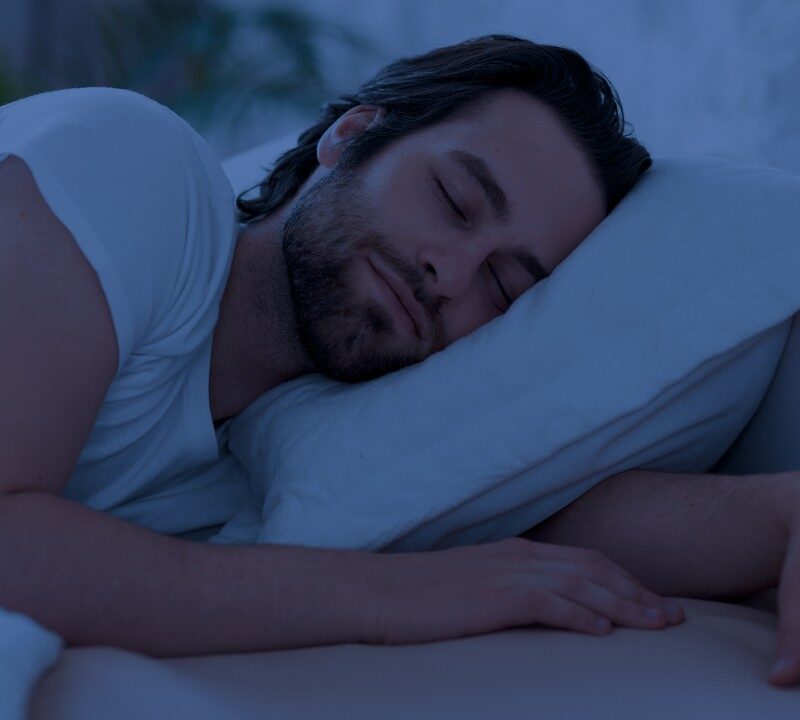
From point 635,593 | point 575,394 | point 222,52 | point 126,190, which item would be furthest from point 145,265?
point 222,52

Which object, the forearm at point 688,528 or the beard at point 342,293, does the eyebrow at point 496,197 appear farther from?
the forearm at point 688,528

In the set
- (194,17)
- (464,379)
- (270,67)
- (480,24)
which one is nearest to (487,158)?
(464,379)

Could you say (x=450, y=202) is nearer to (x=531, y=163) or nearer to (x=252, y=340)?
(x=531, y=163)

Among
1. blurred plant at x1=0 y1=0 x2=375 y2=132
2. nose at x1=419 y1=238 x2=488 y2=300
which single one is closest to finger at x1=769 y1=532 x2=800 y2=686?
nose at x1=419 y1=238 x2=488 y2=300

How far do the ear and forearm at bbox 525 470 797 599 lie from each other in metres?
0.60

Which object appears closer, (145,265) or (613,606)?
(613,606)

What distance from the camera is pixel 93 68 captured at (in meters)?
3.00

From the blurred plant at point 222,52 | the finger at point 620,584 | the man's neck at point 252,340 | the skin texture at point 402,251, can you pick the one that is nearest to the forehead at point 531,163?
the skin texture at point 402,251

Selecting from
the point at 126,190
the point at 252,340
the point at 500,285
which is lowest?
the point at 252,340

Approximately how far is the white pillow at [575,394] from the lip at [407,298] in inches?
4.4

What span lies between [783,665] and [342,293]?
654 mm

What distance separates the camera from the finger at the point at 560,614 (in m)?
0.70

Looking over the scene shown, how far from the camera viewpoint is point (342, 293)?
42.9 inches

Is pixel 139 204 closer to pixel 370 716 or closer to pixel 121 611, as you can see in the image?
pixel 121 611
